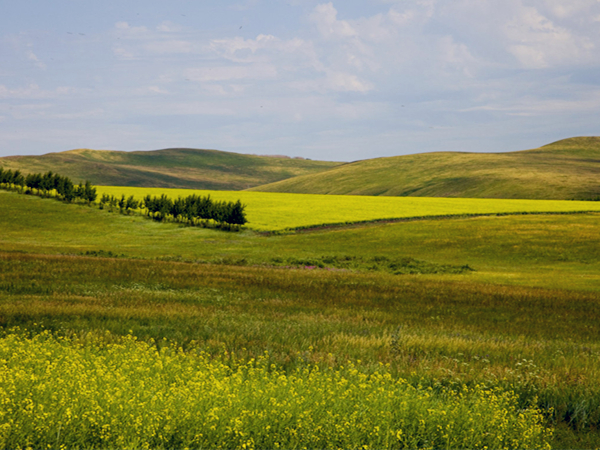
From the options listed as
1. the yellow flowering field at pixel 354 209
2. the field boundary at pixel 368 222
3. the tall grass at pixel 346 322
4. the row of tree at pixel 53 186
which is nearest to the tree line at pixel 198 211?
the yellow flowering field at pixel 354 209

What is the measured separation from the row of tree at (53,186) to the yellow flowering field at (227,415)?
3474 inches

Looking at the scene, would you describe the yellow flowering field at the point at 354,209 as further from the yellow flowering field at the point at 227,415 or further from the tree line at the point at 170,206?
the yellow flowering field at the point at 227,415

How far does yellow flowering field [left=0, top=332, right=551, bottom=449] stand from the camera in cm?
525

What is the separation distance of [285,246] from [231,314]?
42.7 meters

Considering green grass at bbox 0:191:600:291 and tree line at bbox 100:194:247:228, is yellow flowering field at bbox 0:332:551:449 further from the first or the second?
tree line at bbox 100:194:247:228

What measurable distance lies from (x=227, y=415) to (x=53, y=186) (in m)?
102

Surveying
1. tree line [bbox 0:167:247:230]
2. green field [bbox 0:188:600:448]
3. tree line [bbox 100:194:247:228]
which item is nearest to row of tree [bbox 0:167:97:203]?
tree line [bbox 0:167:247:230]

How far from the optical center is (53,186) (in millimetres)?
96875

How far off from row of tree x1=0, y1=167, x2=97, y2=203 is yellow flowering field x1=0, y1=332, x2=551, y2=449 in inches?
3474

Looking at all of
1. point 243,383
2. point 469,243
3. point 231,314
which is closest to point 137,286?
point 231,314

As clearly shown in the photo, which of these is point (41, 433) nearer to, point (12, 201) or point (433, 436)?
point (433, 436)

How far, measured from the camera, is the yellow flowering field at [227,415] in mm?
5246

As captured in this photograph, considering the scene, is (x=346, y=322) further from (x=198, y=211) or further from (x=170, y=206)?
(x=170, y=206)

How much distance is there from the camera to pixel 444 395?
7.21 m
